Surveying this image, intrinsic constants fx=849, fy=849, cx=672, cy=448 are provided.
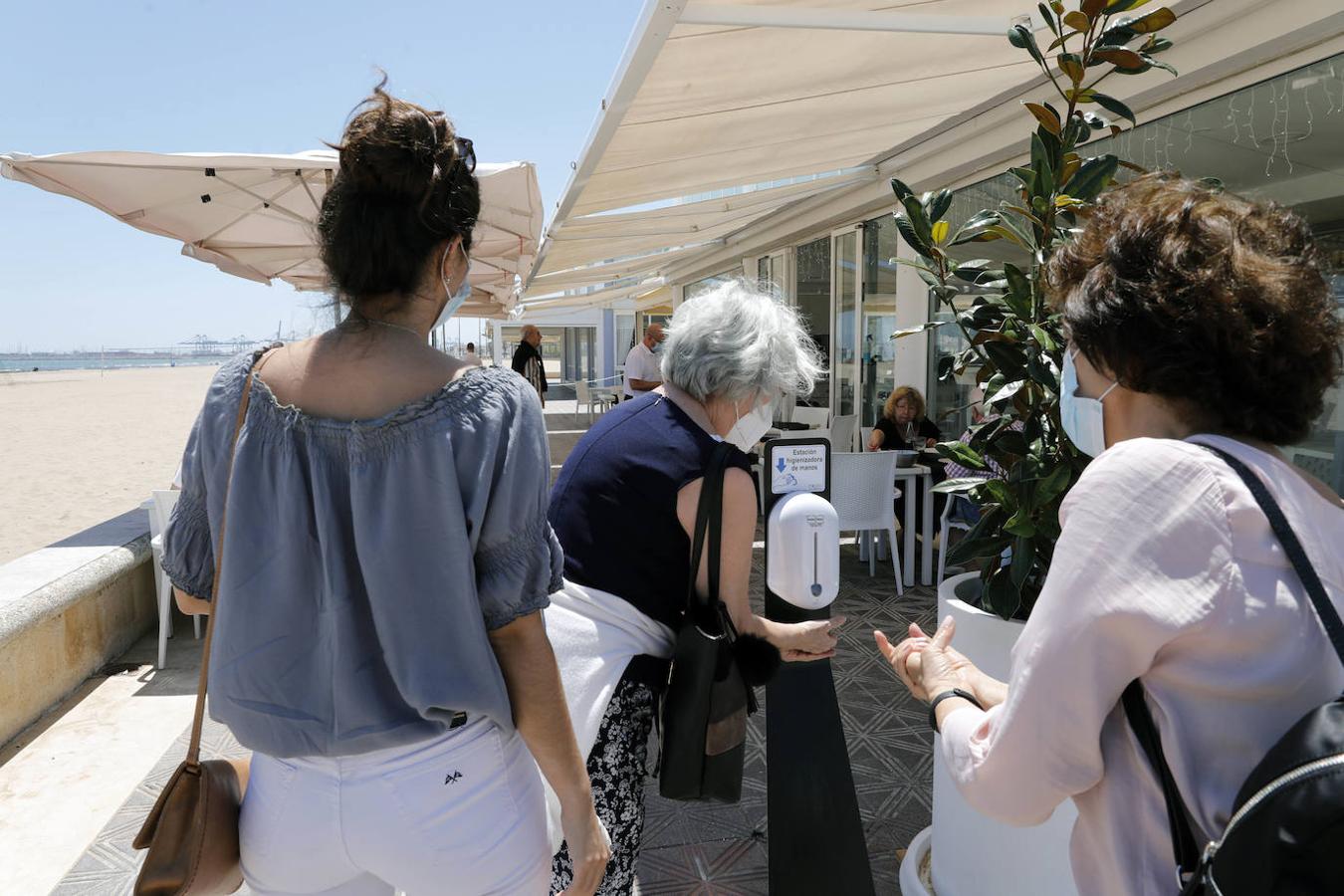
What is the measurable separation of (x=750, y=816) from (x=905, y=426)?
3.84 m

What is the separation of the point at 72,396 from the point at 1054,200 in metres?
36.7

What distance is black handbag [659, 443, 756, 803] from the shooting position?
1.73m

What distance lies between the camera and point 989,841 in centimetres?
214

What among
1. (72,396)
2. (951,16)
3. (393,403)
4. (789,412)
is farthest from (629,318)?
(393,403)

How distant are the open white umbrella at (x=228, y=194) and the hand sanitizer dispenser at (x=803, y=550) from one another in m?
2.41

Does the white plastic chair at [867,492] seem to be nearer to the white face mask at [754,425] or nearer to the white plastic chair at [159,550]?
the white face mask at [754,425]

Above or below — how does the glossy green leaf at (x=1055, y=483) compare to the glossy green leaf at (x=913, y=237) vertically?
below

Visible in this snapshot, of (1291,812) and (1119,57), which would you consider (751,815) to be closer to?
(1291,812)

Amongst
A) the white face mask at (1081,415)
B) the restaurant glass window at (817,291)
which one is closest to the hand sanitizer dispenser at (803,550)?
the white face mask at (1081,415)

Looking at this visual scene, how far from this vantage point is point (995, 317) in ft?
7.80

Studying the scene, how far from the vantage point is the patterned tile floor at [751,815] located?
105 inches

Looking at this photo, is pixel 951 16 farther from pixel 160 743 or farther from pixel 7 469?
pixel 7 469

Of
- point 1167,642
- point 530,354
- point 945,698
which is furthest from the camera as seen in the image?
point 530,354

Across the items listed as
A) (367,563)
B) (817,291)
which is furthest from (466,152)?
(817,291)
